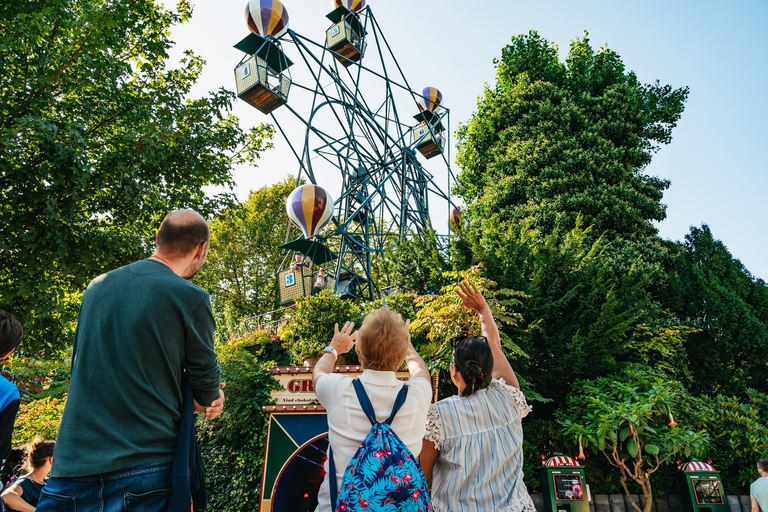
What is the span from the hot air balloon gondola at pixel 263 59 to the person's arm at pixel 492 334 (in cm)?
1109

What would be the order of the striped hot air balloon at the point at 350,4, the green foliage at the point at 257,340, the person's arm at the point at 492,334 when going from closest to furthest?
the person's arm at the point at 492,334 < the green foliage at the point at 257,340 < the striped hot air balloon at the point at 350,4

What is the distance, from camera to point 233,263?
23938mm

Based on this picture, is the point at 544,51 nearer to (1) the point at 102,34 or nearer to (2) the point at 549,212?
(2) the point at 549,212

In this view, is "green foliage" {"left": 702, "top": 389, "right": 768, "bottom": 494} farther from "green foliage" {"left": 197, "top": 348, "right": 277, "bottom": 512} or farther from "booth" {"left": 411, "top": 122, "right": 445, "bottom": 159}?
"booth" {"left": 411, "top": 122, "right": 445, "bottom": 159}

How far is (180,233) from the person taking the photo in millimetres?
1813

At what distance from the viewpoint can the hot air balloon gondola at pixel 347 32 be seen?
15.1 metres

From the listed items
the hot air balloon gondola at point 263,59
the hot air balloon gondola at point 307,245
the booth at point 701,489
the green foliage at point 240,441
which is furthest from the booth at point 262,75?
the booth at point 701,489

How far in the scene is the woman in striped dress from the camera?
190cm

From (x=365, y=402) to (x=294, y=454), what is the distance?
12.8ft

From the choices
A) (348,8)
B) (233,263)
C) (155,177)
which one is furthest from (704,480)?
(233,263)

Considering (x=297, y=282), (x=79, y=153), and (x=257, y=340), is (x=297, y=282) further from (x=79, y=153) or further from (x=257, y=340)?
(x=79, y=153)

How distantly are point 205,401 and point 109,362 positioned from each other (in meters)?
0.36

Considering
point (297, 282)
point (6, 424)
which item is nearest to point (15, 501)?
point (6, 424)

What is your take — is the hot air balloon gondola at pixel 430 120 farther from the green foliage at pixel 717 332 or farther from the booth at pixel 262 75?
the green foliage at pixel 717 332
